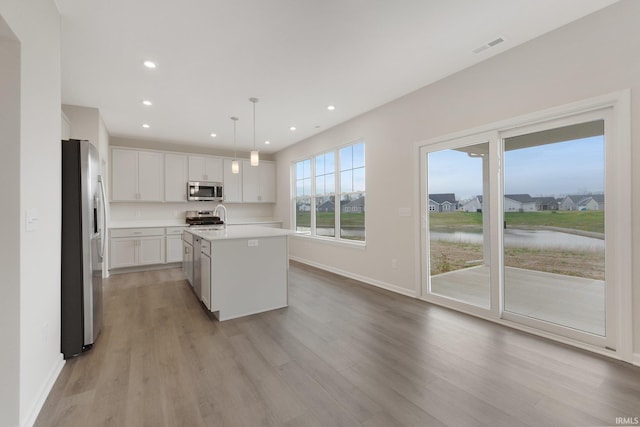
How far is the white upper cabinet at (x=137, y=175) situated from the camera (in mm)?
5559

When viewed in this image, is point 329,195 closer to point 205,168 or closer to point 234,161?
point 234,161

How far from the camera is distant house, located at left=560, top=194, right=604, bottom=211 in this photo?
7.69 feet

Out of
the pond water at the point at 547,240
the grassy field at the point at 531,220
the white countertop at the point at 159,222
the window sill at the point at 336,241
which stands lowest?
the window sill at the point at 336,241

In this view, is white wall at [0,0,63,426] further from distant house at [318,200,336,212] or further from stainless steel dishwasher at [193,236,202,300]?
distant house at [318,200,336,212]

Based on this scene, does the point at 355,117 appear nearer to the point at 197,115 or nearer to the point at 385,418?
the point at 197,115

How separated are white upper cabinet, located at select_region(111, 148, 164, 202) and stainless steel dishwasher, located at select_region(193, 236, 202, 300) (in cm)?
286

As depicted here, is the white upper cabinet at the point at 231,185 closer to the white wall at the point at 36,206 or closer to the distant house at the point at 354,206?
the distant house at the point at 354,206

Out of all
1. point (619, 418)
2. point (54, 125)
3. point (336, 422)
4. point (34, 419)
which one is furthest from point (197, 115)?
point (619, 418)

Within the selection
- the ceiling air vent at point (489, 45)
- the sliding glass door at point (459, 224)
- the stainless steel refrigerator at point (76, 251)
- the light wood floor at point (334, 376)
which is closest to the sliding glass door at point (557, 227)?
the sliding glass door at point (459, 224)

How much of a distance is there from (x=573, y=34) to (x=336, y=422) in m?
3.53

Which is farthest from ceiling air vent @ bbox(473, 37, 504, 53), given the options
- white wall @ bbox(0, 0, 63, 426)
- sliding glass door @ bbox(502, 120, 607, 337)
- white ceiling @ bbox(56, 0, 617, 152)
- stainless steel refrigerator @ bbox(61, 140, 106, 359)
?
stainless steel refrigerator @ bbox(61, 140, 106, 359)

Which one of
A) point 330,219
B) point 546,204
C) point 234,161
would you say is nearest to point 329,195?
point 330,219

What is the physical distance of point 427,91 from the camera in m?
3.54

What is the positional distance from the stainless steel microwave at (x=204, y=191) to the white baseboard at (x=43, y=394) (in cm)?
446
